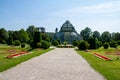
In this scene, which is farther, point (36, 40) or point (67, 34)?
point (67, 34)

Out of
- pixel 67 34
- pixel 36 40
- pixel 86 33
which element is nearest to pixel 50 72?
pixel 36 40

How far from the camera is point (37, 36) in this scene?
53.0 metres

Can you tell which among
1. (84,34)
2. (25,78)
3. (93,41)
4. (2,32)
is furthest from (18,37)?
(25,78)

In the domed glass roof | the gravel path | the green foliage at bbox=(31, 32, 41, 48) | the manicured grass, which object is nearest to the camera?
the gravel path

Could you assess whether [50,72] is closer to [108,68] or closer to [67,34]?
[108,68]

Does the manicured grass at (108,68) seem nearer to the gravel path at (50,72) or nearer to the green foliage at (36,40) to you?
the gravel path at (50,72)

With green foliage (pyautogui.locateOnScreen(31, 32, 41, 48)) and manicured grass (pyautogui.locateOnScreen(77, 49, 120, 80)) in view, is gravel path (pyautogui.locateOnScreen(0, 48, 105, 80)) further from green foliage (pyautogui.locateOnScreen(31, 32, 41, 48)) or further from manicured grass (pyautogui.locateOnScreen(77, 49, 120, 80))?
green foliage (pyautogui.locateOnScreen(31, 32, 41, 48))

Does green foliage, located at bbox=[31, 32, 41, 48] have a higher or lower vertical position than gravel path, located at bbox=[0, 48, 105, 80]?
higher

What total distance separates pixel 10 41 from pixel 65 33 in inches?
1540

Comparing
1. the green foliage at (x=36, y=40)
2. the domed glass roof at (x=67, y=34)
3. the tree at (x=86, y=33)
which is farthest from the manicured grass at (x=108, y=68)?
the tree at (x=86, y=33)

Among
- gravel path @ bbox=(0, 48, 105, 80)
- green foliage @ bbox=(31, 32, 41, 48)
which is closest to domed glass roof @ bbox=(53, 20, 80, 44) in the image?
green foliage @ bbox=(31, 32, 41, 48)

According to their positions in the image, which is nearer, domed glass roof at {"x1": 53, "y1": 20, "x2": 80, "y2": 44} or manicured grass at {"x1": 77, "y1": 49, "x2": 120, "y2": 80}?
manicured grass at {"x1": 77, "y1": 49, "x2": 120, "y2": 80}

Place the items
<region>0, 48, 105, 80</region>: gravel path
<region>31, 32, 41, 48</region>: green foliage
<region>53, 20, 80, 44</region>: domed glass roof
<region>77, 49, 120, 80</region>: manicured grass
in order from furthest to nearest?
<region>53, 20, 80, 44</region>: domed glass roof, <region>31, 32, 41, 48</region>: green foliage, <region>77, 49, 120, 80</region>: manicured grass, <region>0, 48, 105, 80</region>: gravel path

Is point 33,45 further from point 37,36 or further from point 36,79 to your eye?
point 36,79
